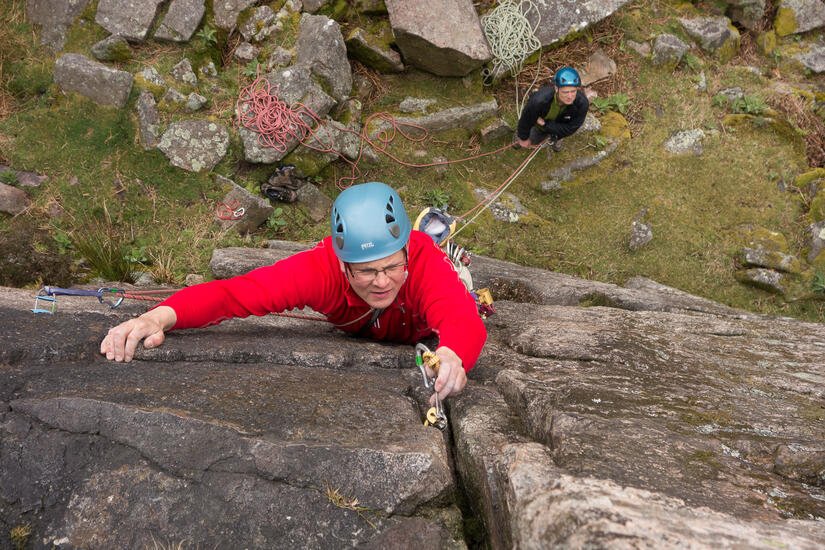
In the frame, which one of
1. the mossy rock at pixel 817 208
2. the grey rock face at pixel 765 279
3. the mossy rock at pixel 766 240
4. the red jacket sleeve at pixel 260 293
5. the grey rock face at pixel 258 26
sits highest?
the grey rock face at pixel 258 26

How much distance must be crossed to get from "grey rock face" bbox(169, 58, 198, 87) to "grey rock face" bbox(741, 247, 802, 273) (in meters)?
9.75

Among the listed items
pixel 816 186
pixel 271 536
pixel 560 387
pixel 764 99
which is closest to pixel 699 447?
pixel 560 387

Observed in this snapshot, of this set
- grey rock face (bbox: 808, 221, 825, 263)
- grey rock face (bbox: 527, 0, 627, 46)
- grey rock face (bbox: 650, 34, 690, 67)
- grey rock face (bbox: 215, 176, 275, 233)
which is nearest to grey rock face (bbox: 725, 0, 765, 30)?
grey rock face (bbox: 650, 34, 690, 67)

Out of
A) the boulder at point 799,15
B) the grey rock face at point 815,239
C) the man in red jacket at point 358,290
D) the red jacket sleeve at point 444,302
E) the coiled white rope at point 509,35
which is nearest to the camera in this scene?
the man in red jacket at point 358,290

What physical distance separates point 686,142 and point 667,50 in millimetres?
2144

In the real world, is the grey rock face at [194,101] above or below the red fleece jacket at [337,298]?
below

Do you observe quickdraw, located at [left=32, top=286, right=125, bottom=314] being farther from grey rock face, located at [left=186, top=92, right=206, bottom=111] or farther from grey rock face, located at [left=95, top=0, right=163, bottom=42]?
grey rock face, located at [left=95, top=0, right=163, bottom=42]

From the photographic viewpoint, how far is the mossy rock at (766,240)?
8.38 metres

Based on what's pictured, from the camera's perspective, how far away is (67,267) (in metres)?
5.95

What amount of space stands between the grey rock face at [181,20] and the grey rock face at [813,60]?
12.3m

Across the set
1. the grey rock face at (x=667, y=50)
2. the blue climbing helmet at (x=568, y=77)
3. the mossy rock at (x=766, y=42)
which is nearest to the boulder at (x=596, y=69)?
the grey rock face at (x=667, y=50)

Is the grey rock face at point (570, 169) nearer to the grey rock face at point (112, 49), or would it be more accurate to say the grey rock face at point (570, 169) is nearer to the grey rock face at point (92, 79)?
the grey rock face at point (92, 79)

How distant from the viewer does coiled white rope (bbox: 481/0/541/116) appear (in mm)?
8844

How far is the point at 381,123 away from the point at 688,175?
19.6 ft
